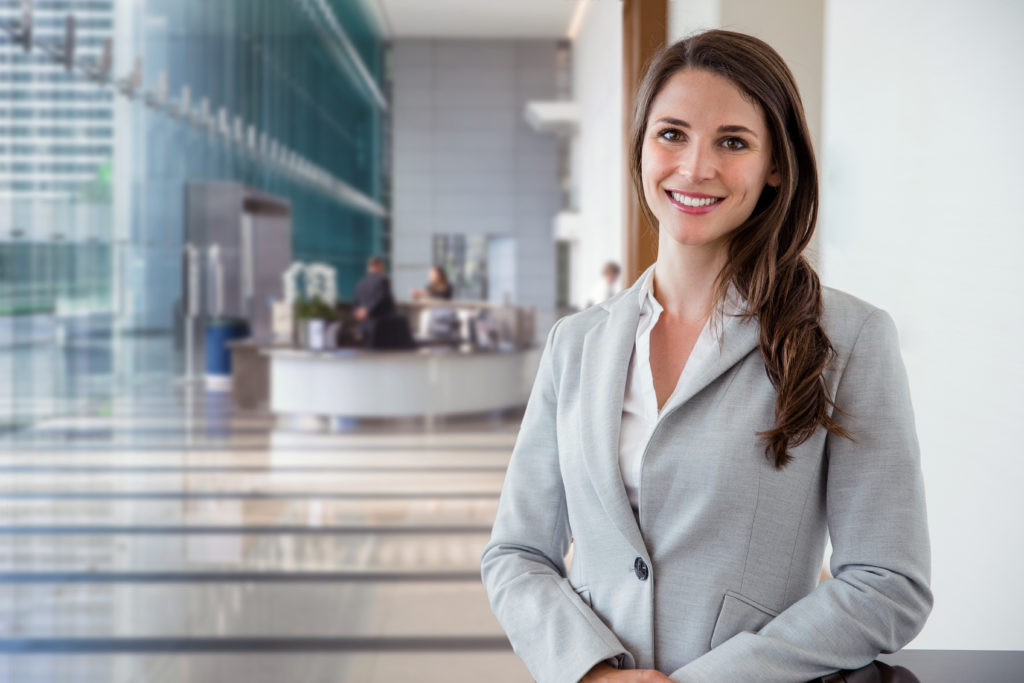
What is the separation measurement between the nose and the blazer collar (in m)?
0.21

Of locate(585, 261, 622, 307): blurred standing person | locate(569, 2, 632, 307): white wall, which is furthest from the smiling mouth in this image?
locate(569, 2, 632, 307): white wall

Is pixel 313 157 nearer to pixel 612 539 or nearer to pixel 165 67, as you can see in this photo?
pixel 165 67

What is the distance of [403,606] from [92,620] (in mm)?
1329

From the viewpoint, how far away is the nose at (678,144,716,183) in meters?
1.25

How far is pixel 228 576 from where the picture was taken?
15.0ft

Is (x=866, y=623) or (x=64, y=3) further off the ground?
(x=64, y=3)

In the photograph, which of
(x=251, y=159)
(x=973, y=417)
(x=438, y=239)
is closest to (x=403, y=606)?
(x=973, y=417)

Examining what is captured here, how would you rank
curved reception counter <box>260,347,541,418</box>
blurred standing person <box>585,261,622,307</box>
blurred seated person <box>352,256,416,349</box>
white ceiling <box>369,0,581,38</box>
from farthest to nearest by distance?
white ceiling <box>369,0,581,38</box>
blurred standing person <box>585,261,622,307</box>
blurred seated person <box>352,256,416,349</box>
curved reception counter <box>260,347,541,418</box>

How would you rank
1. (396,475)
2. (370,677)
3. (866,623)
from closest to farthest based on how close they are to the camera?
(866,623) < (370,677) < (396,475)

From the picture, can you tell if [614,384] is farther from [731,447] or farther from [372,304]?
[372,304]

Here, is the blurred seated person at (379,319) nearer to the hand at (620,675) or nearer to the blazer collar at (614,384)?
the blazer collar at (614,384)

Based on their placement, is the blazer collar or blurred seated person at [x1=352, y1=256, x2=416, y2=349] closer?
the blazer collar

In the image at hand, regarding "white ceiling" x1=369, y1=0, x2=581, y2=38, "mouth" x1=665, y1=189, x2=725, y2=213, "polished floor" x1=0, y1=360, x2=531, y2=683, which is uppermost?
"white ceiling" x1=369, y1=0, x2=581, y2=38

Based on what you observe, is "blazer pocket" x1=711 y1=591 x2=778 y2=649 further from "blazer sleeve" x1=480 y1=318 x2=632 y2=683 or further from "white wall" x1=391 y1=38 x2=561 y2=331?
"white wall" x1=391 y1=38 x2=561 y2=331
